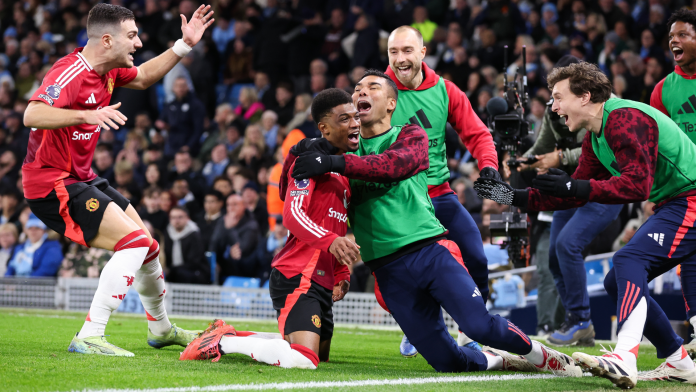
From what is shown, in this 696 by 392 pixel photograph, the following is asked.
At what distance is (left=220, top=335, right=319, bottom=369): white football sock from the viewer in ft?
13.5

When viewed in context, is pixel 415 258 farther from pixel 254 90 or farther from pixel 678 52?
pixel 254 90

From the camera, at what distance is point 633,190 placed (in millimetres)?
3848

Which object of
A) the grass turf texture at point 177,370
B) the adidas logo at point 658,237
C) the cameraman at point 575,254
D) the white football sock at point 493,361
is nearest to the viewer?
the grass turf texture at point 177,370

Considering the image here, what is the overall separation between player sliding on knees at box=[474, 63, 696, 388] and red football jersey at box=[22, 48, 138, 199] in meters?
2.52

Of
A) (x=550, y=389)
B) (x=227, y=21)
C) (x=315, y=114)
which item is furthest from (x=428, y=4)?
(x=550, y=389)

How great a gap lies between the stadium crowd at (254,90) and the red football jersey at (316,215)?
13.7ft

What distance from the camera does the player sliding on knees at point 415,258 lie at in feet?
13.1

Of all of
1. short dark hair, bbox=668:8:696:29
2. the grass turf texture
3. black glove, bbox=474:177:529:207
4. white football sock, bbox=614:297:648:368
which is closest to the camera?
the grass turf texture

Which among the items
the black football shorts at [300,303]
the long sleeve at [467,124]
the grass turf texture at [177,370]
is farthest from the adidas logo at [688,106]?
the black football shorts at [300,303]

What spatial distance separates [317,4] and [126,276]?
37.2 feet

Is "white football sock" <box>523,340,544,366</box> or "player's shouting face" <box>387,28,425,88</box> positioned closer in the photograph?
"white football sock" <box>523,340,544,366</box>

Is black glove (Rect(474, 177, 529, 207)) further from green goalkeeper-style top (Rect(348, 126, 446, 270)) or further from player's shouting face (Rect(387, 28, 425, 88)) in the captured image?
player's shouting face (Rect(387, 28, 425, 88))

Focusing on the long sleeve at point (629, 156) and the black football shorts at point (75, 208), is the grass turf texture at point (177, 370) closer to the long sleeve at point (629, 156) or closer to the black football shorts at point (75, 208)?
the black football shorts at point (75, 208)

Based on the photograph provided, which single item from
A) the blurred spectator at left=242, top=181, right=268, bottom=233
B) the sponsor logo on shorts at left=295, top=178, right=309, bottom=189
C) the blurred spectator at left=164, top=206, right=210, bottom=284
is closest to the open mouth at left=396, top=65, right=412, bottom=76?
the sponsor logo on shorts at left=295, top=178, right=309, bottom=189
